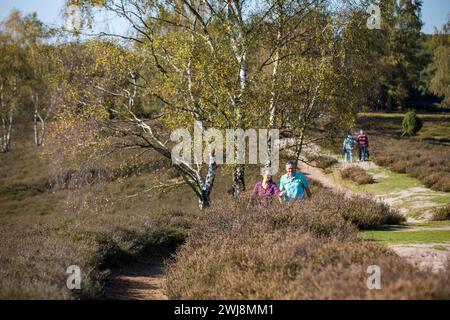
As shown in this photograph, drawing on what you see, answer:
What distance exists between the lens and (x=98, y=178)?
16.2 meters

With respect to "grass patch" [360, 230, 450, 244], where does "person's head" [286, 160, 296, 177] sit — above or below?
above

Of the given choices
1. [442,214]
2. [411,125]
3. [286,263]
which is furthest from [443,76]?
[286,263]

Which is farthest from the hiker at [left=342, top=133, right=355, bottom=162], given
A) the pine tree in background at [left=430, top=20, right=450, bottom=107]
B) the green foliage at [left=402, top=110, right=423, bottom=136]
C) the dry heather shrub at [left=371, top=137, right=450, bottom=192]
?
the pine tree in background at [left=430, top=20, right=450, bottom=107]

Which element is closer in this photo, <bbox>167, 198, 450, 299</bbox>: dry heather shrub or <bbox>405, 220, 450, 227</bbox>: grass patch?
<bbox>167, 198, 450, 299</bbox>: dry heather shrub

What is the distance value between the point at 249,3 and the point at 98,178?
24.3 feet

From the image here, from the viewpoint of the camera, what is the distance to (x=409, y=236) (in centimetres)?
1039

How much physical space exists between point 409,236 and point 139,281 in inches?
217

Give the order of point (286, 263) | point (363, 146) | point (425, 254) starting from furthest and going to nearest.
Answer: point (363, 146) → point (425, 254) → point (286, 263)

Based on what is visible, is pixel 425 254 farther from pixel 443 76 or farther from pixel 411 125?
pixel 443 76

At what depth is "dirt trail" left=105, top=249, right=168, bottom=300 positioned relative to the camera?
8461 mm

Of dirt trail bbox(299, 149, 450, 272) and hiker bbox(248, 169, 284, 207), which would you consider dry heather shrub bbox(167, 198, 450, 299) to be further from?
hiker bbox(248, 169, 284, 207)

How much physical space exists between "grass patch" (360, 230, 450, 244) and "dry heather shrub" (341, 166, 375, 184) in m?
13.2
